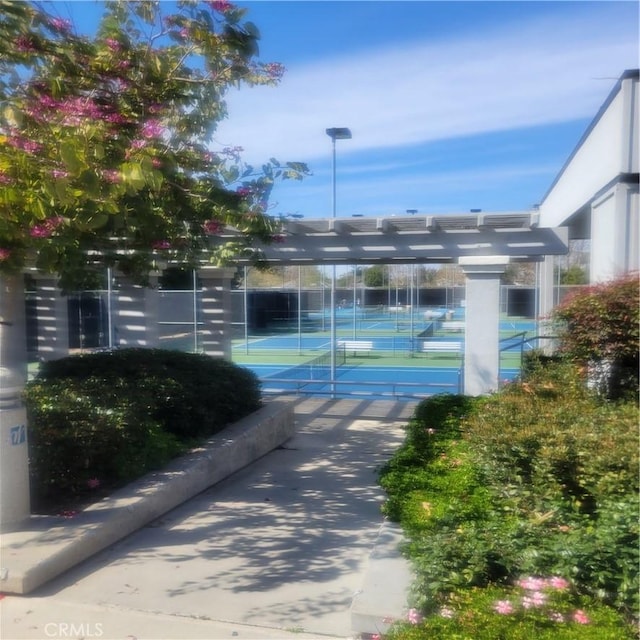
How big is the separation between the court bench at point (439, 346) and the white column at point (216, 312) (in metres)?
11.5

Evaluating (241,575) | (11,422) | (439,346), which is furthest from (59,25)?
(439,346)

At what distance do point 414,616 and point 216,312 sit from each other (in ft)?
29.2

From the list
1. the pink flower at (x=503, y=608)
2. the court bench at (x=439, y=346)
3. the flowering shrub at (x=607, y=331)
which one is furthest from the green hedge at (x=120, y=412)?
the court bench at (x=439, y=346)

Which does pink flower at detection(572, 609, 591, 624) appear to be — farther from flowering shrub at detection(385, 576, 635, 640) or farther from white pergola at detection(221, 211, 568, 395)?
white pergola at detection(221, 211, 568, 395)

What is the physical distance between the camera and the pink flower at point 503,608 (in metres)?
3.07

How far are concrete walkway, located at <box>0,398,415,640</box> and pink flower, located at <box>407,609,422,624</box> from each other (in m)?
0.16

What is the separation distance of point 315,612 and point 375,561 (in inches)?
19.6

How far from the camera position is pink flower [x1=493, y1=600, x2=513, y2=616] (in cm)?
307

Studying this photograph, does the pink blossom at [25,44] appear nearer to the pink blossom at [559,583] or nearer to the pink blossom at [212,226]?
the pink blossom at [212,226]

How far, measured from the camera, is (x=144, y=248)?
21.7ft

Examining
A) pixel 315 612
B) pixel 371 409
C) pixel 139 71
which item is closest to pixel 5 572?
pixel 315 612

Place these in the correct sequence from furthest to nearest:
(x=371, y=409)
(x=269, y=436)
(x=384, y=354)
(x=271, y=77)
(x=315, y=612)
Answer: (x=384, y=354) < (x=371, y=409) < (x=269, y=436) < (x=271, y=77) < (x=315, y=612)

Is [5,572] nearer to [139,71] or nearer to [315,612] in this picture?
[315,612]

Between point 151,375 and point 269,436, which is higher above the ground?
point 151,375
